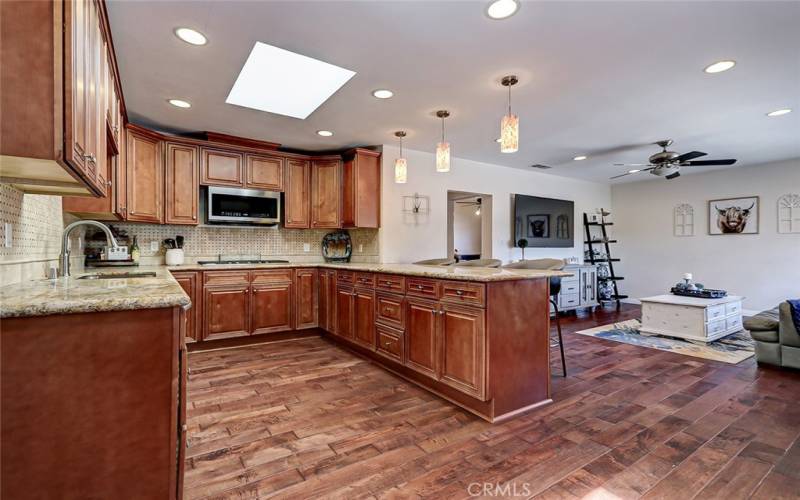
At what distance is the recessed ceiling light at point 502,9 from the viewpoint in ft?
6.57

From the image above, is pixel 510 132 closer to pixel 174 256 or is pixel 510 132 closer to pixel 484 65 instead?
pixel 484 65

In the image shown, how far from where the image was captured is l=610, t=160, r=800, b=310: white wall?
5785 mm

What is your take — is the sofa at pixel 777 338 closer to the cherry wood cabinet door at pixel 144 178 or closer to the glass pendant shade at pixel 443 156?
the glass pendant shade at pixel 443 156

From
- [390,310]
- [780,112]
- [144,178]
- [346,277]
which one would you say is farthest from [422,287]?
[780,112]

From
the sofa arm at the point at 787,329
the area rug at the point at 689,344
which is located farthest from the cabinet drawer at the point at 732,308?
the sofa arm at the point at 787,329

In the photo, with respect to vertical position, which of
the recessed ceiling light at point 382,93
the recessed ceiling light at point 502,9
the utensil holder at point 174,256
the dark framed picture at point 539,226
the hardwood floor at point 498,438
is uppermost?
the recessed ceiling light at point 382,93

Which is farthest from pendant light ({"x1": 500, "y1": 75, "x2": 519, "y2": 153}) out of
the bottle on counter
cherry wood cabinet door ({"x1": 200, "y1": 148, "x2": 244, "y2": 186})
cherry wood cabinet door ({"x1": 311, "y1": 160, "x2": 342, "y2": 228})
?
the bottle on counter

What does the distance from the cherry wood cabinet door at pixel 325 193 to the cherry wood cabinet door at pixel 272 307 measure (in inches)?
36.3

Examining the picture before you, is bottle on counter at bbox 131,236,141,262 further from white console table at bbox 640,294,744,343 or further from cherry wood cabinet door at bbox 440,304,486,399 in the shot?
white console table at bbox 640,294,744,343

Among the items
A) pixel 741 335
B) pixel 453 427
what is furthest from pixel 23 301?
pixel 741 335

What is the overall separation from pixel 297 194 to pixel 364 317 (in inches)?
79.0

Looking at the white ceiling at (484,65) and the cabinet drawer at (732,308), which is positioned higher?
the white ceiling at (484,65)

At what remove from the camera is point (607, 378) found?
123 inches

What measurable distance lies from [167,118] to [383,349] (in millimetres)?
3091
